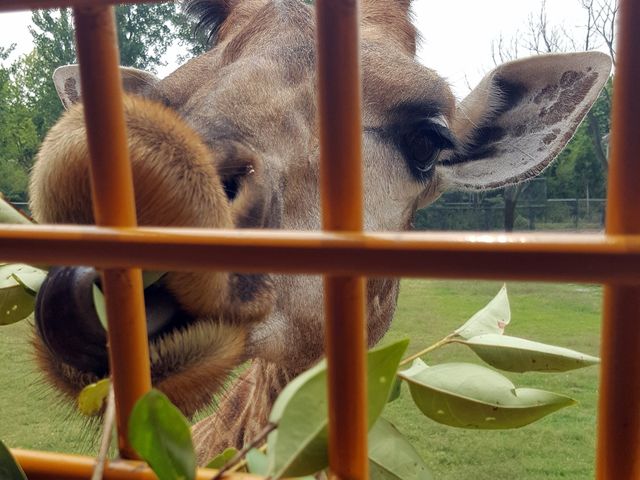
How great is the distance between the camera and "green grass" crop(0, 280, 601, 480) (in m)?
4.36

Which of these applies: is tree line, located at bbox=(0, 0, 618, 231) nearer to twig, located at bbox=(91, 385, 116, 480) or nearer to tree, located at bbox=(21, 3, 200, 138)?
tree, located at bbox=(21, 3, 200, 138)

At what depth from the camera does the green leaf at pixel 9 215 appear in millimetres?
450

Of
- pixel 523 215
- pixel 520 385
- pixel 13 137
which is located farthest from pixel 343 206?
pixel 520 385

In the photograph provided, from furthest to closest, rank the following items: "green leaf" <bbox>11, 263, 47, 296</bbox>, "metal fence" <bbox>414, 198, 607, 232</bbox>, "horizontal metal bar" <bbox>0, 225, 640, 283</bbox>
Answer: "metal fence" <bbox>414, 198, 607, 232</bbox>, "green leaf" <bbox>11, 263, 47, 296</bbox>, "horizontal metal bar" <bbox>0, 225, 640, 283</bbox>

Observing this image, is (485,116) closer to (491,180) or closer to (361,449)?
(491,180)

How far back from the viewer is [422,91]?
132 centimetres

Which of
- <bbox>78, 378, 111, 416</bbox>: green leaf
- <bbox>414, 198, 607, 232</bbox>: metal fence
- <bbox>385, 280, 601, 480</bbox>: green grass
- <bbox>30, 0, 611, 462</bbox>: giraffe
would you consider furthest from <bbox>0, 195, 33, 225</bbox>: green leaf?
<bbox>385, 280, 601, 480</bbox>: green grass

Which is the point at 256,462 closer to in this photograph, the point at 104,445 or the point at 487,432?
the point at 104,445

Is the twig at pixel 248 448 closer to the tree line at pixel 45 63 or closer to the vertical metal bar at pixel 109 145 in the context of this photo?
the vertical metal bar at pixel 109 145

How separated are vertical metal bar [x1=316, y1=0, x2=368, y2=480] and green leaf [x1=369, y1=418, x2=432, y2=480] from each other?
2.6 inches

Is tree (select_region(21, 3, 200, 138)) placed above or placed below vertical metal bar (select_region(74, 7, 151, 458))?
above

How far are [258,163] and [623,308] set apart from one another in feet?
2.24

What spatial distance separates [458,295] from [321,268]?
6.42 m

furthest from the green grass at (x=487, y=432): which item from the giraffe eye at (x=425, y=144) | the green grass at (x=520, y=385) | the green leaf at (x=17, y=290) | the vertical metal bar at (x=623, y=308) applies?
the vertical metal bar at (x=623, y=308)
